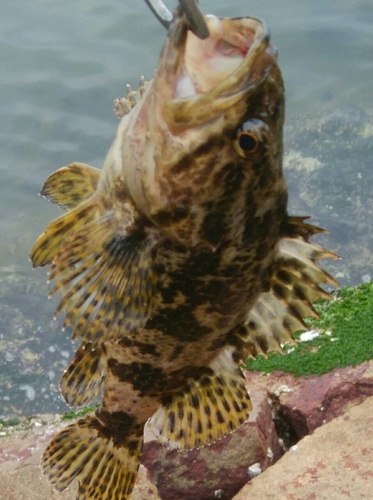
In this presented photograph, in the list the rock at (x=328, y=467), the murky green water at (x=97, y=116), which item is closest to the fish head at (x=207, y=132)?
the rock at (x=328, y=467)

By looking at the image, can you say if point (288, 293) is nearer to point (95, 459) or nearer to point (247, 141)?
point (247, 141)

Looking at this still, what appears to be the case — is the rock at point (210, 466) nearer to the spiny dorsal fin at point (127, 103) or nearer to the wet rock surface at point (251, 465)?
the wet rock surface at point (251, 465)

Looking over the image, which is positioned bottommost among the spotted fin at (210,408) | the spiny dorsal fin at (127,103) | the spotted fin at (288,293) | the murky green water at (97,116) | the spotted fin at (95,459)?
the murky green water at (97,116)

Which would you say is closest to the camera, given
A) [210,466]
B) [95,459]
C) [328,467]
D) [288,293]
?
[288,293]

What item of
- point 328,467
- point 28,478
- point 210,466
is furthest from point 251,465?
point 28,478

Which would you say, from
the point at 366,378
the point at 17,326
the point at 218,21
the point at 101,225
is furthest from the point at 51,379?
the point at 218,21

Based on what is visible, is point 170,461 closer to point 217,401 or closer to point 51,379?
point 217,401
